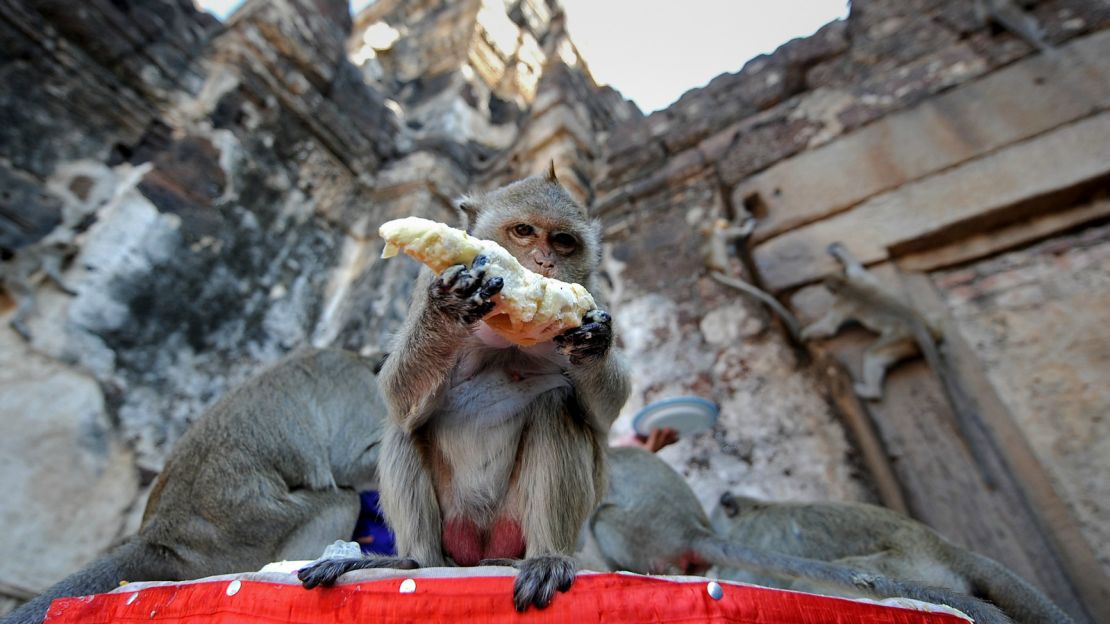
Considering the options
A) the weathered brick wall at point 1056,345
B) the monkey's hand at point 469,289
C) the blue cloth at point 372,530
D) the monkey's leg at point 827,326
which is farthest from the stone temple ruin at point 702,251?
the monkey's hand at point 469,289

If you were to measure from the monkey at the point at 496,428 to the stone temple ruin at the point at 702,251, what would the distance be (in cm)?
237

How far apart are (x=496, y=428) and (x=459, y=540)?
369mm

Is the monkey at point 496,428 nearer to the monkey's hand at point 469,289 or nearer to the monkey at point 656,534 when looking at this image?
the monkey's hand at point 469,289

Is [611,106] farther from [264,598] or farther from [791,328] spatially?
[264,598]

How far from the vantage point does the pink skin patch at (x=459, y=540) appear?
1.74 meters

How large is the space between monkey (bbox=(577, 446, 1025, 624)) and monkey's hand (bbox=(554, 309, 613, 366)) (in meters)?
0.97

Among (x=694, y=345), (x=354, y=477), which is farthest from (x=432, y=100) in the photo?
(x=354, y=477)

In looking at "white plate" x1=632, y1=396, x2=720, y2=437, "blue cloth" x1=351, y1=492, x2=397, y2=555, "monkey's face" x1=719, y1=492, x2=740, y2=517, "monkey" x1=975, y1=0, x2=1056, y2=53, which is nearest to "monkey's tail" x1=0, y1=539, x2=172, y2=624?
"blue cloth" x1=351, y1=492, x2=397, y2=555

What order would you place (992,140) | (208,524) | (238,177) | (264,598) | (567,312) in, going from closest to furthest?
(264,598)
(567,312)
(208,524)
(992,140)
(238,177)

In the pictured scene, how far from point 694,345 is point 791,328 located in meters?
0.73

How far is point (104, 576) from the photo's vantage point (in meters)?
1.98

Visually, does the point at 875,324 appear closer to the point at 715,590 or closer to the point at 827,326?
the point at 827,326

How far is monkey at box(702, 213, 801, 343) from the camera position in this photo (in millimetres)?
4020

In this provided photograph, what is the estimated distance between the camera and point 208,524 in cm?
221
